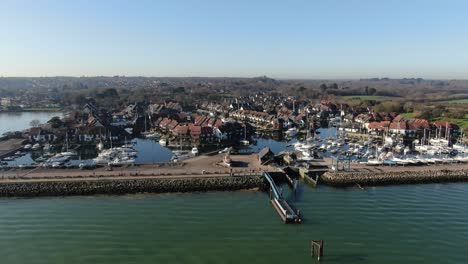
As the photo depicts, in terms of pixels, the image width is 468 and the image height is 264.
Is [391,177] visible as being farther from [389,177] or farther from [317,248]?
[317,248]

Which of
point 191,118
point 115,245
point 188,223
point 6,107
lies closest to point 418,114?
point 191,118

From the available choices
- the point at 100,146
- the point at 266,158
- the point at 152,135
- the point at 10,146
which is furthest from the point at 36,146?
the point at 266,158

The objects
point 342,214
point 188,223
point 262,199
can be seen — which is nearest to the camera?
point 188,223

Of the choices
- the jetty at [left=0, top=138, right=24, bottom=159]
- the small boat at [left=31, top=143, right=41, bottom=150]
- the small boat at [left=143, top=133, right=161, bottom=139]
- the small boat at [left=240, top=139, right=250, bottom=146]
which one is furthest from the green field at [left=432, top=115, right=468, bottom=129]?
the jetty at [left=0, top=138, right=24, bottom=159]

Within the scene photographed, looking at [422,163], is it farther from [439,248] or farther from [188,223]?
[188,223]

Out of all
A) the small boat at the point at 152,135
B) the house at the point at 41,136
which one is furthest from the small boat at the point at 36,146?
the small boat at the point at 152,135

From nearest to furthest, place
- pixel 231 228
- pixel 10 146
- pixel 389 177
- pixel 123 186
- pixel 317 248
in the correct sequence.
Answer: pixel 317 248, pixel 231 228, pixel 123 186, pixel 389 177, pixel 10 146
